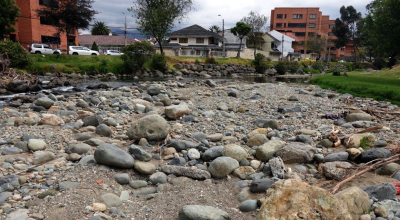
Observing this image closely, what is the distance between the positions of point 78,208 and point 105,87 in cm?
1692

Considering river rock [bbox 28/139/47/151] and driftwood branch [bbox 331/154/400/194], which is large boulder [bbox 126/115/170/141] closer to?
river rock [bbox 28/139/47/151]

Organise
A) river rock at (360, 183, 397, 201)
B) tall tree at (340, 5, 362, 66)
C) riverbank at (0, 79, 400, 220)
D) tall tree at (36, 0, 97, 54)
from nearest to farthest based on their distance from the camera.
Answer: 1. riverbank at (0, 79, 400, 220)
2. river rock at (360, 183, 397, 201)
3. tall tree at (36, 0, 97, 54)
4. tall tree at (340, 5, 362, 66)

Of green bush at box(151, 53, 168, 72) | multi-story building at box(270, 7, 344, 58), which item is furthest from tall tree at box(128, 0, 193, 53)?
multi-story building at box(270, 7, 344, 58)

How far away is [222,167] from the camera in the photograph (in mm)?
5488

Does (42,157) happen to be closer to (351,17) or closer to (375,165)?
(375,165)

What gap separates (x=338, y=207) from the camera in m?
3.24

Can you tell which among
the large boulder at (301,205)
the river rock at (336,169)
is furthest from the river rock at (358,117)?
the large boulder at (301,205)

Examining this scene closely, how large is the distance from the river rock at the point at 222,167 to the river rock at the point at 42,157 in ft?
9.89

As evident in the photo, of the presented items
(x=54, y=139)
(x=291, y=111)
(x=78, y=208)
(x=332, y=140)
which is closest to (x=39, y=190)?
(x=78, y=208)

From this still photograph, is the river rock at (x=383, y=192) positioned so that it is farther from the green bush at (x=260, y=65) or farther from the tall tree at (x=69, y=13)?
the green bush at (x=260, y=65)

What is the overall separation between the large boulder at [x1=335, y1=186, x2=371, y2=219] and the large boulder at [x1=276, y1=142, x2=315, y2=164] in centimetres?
205

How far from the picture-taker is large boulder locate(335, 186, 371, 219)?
3746mm

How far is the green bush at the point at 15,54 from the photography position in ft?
76.4

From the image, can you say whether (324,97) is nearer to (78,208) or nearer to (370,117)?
(370,117)
